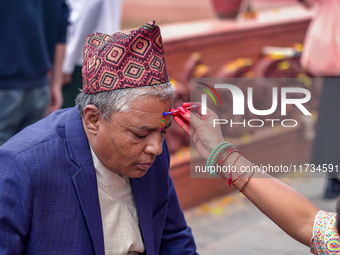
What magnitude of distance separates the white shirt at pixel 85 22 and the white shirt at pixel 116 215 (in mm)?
1940

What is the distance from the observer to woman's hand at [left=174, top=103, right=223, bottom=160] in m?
2.00

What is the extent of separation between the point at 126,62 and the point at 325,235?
105 centimetres

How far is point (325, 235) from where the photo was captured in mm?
1825

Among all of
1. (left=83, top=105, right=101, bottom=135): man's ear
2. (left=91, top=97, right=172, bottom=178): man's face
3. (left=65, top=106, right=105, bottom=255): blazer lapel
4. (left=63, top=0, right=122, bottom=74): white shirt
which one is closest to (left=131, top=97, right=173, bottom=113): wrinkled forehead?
(left=91, top=97, right=172, bottom=178): man's face

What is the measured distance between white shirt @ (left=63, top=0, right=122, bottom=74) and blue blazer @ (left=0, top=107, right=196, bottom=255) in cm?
183

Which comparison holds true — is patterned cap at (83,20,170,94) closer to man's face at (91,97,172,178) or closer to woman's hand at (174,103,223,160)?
man's face at (91,97,172,178)

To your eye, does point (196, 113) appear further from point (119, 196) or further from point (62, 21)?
point (62, 21)

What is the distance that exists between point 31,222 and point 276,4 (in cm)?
1595

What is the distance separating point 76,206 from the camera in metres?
1.75

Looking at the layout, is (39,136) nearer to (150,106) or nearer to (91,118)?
(91,118)

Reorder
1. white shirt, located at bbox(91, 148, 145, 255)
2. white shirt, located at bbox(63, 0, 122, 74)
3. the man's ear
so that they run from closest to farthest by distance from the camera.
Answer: the man's ear < white shirt, located at bbox(91, 148, 145, 255) < white shirt, located at bbox(63, 0, 122, 74)

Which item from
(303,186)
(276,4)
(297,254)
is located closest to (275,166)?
→ (303,186)

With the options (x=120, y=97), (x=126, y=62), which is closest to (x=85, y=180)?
(x=120, y=97)

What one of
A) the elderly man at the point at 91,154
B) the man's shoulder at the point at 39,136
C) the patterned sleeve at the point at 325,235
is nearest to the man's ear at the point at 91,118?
the elderly man at the point at 91,154
